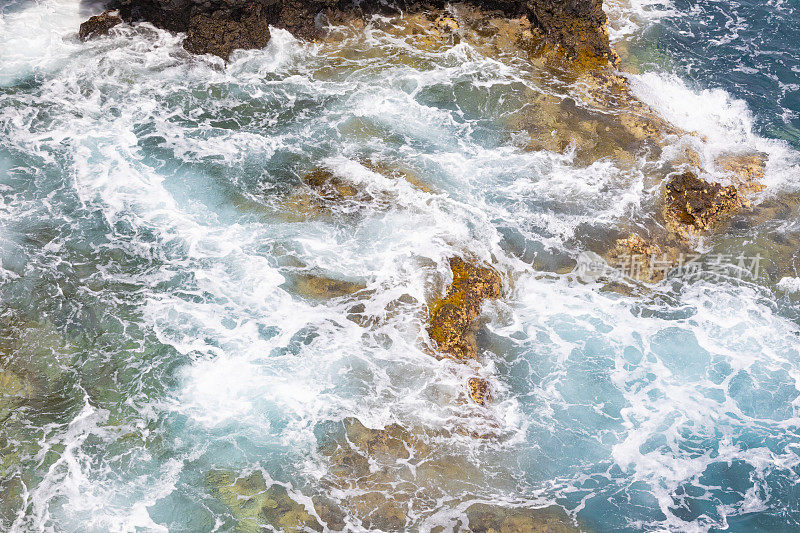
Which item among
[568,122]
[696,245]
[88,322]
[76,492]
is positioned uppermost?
[568,122]

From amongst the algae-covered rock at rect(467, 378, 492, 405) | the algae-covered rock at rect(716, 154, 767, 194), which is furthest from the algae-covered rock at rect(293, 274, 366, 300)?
the algae-covered rock at rect(716, 154, 767, 194)

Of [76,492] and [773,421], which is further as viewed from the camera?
[773,421]

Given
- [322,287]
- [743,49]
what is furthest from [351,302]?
[743,49]

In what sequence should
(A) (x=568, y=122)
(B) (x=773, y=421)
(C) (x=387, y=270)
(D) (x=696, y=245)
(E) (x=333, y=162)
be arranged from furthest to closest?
1. (A) (x=568, y=122)
2. (E) (x=333, y=162)
3. (D) (x=696, y=245)
4. (C) (x=387, y=270)
5. (B) (x=773, y=421)

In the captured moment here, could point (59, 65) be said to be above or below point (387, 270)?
above

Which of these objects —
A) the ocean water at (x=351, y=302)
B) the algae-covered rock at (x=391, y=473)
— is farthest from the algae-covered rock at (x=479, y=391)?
the algae-covered rock at (x=391, y=473)

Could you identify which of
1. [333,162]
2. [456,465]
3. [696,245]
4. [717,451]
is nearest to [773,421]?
[717,451]

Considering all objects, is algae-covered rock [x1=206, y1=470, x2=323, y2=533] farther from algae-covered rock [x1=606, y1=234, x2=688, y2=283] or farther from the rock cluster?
algae-covered rock [x1=606, y1=234, x2=688, y2=283]

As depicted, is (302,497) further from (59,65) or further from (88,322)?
(59,65)
